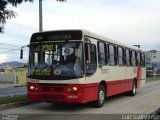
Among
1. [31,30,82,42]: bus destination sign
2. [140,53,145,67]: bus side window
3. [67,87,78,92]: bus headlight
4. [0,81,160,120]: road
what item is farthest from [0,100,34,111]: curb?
[140,53,145,67]: bus side window

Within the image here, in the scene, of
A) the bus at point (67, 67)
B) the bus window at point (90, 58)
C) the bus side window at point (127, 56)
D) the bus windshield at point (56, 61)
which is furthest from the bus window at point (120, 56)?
the bus windshield at point (56, 61)

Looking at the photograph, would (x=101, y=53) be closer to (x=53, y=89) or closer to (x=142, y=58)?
(x=53, y=89)

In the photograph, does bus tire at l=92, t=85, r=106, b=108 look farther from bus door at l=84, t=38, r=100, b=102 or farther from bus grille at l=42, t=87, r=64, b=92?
bus grille at l=42, t=87, r=64, b=92

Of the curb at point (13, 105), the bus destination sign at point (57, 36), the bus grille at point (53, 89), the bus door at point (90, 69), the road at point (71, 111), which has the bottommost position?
the road at point (71, 111)

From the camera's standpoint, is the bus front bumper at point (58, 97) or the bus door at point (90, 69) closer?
the bus front bumper at point (58, 97)

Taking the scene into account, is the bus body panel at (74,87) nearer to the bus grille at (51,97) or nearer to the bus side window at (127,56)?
the bus grille at (51,97)

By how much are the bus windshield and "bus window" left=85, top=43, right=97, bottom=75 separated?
36cm

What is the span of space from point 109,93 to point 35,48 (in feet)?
13.3

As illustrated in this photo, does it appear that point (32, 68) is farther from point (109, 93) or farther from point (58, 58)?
point (109, 93)

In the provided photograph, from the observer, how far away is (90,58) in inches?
602

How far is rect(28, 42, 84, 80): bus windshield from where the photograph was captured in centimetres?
1462

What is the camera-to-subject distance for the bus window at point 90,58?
49.2ft

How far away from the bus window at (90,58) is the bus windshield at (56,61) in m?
0.36

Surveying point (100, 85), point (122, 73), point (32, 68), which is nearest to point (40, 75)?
point (32, 68)
